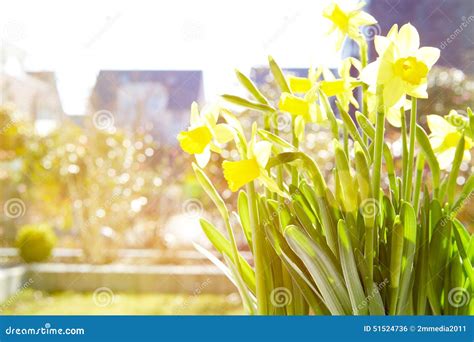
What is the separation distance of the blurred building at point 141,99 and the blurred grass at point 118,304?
0.82 m

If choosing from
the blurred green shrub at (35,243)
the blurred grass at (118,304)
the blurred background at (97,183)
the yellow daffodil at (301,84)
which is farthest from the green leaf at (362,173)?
the blurred green shrub at (35,243)

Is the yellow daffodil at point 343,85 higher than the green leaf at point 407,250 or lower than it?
higher

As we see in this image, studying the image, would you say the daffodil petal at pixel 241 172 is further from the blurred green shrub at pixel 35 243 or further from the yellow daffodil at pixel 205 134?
the blurred green shrub at pixel 35 243

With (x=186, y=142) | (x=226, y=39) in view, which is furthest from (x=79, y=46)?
(x=186, y=142)

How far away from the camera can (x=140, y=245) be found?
122 inches

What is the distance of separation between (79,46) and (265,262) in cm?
218

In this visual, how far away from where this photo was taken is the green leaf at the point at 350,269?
1.82 feet

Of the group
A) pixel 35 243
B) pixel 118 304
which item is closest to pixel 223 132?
pixel 118 304

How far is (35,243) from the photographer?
3064 millimetres

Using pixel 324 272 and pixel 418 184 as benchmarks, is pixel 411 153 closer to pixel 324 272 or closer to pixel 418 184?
pixel 418 184

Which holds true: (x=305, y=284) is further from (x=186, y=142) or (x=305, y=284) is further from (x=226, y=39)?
(x=226, y=39)

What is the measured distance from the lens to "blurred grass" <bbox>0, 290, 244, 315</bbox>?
2.79 metres

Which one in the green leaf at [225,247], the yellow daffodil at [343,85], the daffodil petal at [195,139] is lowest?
the green leaf at [225,247]

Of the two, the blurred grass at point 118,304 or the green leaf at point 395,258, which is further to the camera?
the blurred grass at point 118,304
